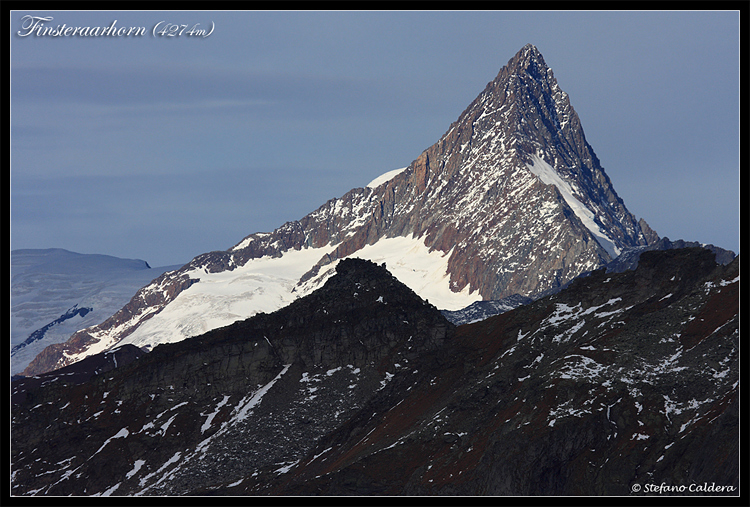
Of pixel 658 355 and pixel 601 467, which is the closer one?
pixel 601 467

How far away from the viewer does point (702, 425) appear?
160m

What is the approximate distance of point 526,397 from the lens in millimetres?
188250

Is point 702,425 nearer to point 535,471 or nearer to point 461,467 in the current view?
point 535,471

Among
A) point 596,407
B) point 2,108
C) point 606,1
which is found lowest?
point 596,407

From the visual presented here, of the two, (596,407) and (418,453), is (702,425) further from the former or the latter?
(418,453)

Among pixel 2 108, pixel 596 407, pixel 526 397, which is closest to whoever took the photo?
pixel 2 108

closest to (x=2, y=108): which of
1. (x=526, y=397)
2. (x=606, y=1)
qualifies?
(x=606, y=1)

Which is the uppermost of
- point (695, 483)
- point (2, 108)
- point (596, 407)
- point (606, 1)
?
point (2, 108)

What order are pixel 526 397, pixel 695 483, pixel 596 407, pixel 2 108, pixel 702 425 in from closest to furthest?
pixel 2 108 < pixel 695 483 < pixel 702 425 < pixel 596 407 < pixel 526 397

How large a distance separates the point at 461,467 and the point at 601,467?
2292cm

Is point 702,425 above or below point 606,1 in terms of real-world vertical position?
below

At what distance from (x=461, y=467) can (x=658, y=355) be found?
3911 centimetres

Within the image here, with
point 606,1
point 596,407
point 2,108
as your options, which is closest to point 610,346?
point 596,407

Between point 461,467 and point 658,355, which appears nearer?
point 461,467
